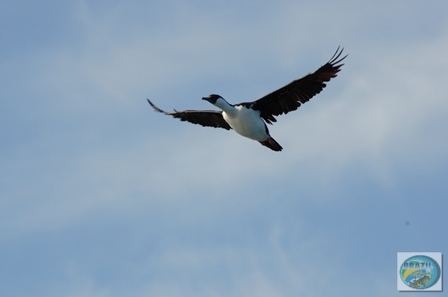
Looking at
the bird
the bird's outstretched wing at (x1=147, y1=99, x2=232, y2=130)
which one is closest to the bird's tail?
the bird

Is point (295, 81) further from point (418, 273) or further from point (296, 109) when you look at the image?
point (418, 273)

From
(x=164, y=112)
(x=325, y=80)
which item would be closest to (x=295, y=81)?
(x=325, y=80)

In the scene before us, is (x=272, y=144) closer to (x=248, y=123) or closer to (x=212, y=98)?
(x=248, y=123)

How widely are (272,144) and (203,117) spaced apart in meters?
3.18

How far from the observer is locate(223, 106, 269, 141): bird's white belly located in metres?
27.3

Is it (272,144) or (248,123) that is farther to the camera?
(272,144)

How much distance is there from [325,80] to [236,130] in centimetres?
327

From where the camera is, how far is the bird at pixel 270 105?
2697 cm

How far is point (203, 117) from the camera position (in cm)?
2983

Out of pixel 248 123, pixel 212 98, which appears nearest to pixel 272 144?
pixel 248 123

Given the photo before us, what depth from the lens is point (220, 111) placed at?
1143 inches

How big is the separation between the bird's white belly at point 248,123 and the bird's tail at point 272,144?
175 mm

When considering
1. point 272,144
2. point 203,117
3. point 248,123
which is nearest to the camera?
point 248,123

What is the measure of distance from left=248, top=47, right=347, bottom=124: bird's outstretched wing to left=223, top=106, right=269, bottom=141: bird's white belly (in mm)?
404
